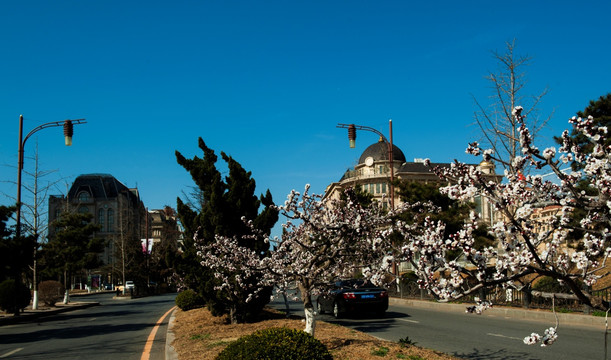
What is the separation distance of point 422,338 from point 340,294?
6.31m

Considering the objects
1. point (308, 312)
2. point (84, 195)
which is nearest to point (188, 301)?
point (308, 312)

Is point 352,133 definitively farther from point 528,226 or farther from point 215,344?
point 528,226

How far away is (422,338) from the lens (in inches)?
506

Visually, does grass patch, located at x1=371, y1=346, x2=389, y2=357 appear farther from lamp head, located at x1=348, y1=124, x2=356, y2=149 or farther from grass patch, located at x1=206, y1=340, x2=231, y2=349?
lamp head, located at x1=348, y1=124, x2=356, y2=149

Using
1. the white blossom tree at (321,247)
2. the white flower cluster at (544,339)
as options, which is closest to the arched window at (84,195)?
the white blossom tree at (321,247)

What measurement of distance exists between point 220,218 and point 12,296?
46.7 feet

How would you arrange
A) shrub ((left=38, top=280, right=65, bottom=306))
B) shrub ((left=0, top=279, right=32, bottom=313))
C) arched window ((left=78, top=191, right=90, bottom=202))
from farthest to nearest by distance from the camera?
1. arched window ((left=78, top=191, right=90, bottom=202))
2. shrub ((left=38, top=280, right=65, bottom=306))
3. shrub ((left=0, top=279, right=32, bottom=313))

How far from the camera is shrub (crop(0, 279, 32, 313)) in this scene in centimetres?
2223

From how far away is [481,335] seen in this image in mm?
13297

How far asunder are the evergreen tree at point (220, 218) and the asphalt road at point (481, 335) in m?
3.84

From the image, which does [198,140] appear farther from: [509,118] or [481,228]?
[481,228]

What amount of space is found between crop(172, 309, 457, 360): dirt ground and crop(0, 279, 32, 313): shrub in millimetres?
11644

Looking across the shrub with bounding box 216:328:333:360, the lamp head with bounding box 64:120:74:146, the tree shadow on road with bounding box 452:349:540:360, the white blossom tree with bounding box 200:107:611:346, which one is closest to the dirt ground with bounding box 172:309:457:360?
the tree shadow on road with bounding box 452:349:540:360

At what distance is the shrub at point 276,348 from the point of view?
19.4ft
